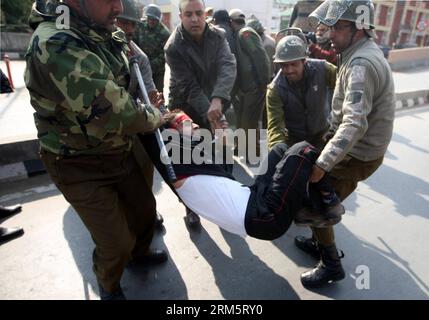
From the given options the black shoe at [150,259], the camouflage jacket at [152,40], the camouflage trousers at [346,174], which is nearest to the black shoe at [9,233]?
the black shoe at [150,259]

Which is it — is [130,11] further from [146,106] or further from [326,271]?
[326,271]

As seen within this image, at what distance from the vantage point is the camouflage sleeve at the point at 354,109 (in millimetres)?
1961

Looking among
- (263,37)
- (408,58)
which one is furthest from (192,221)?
(408,58)

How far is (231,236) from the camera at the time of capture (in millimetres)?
3074

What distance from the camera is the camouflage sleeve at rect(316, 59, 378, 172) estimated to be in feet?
6.43

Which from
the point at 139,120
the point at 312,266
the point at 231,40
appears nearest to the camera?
the point at 139,120

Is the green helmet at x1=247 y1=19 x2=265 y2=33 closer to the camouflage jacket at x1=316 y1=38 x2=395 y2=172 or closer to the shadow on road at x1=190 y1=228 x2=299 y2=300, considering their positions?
the camouflage jacket at x1=316 y1=38 x2=395 y2=172

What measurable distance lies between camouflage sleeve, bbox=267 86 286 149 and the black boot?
90 cm

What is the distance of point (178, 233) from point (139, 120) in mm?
1564

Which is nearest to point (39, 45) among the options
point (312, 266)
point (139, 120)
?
point (139, 120)

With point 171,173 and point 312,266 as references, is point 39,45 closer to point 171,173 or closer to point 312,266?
point 171,173

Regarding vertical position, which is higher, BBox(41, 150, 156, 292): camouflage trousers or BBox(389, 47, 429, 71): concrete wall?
BBox(41, 150, 156, 292): camouflage trousers

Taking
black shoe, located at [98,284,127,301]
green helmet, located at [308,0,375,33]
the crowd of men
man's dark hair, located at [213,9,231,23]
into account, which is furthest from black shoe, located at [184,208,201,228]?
man's dark hair, located at [213,9,231,23]

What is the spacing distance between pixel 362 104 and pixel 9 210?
3.18 m
